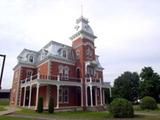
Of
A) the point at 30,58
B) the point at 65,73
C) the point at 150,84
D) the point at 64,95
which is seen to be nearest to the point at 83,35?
the point at 65,73

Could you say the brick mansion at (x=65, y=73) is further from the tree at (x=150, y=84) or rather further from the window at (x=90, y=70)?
the tree at (x=150, y=84)

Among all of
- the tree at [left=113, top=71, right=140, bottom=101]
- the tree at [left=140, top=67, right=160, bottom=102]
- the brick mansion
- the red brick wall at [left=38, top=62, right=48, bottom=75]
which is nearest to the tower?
the brick mansion

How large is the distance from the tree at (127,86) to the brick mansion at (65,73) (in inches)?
740

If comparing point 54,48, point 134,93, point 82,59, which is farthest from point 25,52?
point 134,93

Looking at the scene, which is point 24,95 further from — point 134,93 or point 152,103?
point 134,93

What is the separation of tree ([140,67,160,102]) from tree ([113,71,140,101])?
362 inches

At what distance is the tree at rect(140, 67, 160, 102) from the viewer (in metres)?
41.6

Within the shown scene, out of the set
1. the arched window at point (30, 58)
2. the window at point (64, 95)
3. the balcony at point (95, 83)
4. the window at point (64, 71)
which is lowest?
the window at point (64, 95)

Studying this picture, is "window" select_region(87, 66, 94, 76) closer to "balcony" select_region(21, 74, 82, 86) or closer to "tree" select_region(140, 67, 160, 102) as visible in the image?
"balcony" select_region(21, 74, 82, 86)

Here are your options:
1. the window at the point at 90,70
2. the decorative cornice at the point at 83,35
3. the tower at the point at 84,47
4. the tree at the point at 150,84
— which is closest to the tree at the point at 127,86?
the tree at the point at 150,84

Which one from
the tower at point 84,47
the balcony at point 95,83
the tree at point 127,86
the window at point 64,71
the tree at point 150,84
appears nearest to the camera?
the balcony at point 95,83

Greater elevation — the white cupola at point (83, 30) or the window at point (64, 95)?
the white cupola at point (83, 30)

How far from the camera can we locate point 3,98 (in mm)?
57656

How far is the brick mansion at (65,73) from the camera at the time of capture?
3128 cm
